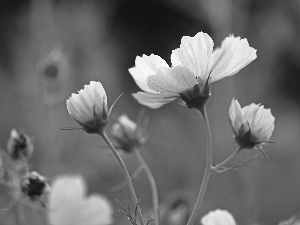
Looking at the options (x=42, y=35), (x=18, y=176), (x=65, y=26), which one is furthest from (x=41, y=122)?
(x=18, y=176)

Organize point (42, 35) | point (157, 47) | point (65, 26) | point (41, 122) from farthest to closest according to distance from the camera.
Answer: point (157, 47), point (65, 26), point (42, 35), point (41, 122)

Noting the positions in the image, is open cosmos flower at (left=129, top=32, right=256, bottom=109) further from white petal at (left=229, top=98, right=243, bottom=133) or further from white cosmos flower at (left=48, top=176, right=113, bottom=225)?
white cosmos flower at (left=48, top=176, right=113, bottom=225)

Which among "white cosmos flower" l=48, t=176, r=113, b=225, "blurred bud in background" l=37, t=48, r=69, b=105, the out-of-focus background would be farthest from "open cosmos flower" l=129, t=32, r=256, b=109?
the out-of-focus background

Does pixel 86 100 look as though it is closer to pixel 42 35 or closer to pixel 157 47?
pixel 42 35

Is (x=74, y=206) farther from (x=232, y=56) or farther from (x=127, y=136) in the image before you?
(x=232, y=56)

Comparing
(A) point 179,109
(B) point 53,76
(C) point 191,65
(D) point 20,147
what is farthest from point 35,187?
(A) point 179,109
